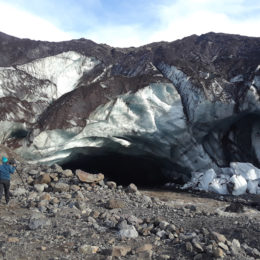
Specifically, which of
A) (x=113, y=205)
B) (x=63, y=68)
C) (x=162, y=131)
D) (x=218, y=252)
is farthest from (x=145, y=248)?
(x=63, y=68)

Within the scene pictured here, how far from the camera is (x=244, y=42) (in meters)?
17.9

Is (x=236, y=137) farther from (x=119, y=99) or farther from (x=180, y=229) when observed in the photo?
(x=180, y=229)

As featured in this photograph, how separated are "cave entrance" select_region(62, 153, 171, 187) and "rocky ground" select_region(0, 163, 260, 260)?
619cm

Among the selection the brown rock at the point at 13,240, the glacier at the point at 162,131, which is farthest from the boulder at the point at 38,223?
the glacier at the point at 162,131

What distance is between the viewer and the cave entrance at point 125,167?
48.5 feet

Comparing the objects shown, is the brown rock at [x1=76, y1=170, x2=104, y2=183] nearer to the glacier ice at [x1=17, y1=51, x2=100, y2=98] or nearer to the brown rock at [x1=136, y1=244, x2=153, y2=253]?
the brown rock at [x1=136, y1=244, x2=153, y2=253]

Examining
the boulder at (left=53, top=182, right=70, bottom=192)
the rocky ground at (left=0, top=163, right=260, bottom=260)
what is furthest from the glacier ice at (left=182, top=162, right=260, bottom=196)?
the boulder at (left=53, top=182, right=70, bottom=192)

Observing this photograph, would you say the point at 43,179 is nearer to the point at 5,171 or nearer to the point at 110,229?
the point at 5,171

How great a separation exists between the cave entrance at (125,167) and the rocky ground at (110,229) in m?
6.19

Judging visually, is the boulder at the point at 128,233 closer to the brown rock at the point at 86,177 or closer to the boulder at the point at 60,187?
the boulder at the point at 60,187

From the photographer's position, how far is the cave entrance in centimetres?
1480

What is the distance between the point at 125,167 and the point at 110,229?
11634mm

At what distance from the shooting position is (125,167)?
17.0 metres

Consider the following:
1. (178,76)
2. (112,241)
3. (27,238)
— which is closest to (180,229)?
(112,241)
